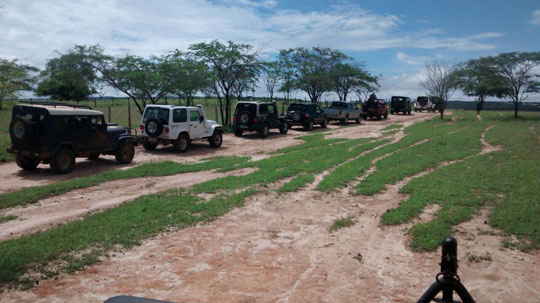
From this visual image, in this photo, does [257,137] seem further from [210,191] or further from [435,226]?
[435,226]

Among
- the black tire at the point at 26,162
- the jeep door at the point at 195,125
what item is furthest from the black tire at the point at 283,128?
the black tire at the point at 26,162

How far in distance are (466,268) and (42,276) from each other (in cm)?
530

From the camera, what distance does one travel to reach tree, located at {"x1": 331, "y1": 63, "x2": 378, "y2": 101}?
4488 centimetres

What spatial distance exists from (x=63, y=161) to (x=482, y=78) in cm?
4043

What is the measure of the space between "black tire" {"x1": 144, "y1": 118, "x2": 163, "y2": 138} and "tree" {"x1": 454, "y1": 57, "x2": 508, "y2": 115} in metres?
34.1

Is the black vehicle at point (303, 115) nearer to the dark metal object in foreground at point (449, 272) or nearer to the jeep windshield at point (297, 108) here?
the jeep windshield at point (297, 108)

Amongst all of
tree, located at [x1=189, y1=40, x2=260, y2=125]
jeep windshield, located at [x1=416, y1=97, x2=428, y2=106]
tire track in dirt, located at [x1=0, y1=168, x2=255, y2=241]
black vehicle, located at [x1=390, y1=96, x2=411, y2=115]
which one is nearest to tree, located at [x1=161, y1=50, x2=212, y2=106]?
tree, located at [x1=189, y1=40, x2=260, y2=125]

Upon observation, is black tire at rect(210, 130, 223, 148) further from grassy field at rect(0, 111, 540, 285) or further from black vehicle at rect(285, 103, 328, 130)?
black vehicle at rect(285, 103, 328, 130)

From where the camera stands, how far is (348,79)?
48188 mm

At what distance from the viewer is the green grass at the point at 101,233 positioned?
4.99 m

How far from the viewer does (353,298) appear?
445 cm

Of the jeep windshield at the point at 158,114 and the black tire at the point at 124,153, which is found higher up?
the jeep windshield at the point at 158,114

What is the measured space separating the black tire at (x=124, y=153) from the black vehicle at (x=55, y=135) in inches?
18.3

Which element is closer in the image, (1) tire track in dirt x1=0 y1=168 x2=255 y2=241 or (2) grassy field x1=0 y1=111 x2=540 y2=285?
(2) grassy field x1=0 y1=111 x2=540 y2=285
